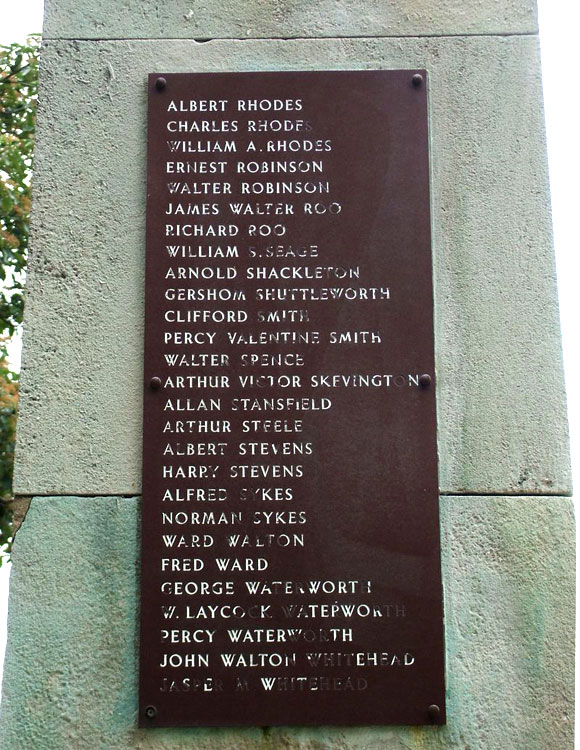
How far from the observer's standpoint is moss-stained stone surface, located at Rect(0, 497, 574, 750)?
3.05 m

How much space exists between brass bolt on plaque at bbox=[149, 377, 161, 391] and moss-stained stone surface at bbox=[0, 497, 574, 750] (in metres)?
0.39

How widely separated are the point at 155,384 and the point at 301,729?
4.06 ft

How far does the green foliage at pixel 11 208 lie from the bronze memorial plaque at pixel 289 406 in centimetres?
356

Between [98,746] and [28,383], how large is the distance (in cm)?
123

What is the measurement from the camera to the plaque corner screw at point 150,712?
303cm

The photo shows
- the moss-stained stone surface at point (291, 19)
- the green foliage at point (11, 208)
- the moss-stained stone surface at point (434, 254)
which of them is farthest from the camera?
the green foliage at point (11, 208)

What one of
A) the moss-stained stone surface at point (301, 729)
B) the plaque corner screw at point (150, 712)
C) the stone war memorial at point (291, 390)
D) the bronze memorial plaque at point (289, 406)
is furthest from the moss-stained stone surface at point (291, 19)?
the plaque corner screw at point (150, 712)

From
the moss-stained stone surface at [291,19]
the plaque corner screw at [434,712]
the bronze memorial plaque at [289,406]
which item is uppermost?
the moss-stained stone surface at [291,19]

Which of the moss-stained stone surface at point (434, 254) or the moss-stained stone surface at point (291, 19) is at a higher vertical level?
the moss-stained stone surface at point (291, 19)

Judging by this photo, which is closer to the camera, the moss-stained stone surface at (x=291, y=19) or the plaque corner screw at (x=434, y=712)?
the plaque corner screw at (x=434, y=712)

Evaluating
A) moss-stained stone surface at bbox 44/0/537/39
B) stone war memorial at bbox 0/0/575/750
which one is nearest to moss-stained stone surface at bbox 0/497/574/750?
stone war memorial at bbox 0/0/575/750

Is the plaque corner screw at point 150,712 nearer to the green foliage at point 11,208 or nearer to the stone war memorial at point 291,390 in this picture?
the stone war memorial at point 291,390

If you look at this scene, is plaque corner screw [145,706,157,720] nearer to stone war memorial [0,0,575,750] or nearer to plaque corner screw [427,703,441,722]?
stone war memorial [0,0,575,750]

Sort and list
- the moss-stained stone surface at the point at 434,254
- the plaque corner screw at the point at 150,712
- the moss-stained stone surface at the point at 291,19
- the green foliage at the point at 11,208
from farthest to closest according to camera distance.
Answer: the green foliage at the point at 11,208 → the moss-stained stone surface at the point at 291,19 → the moss-stained stone surface at the point at 434,254 → the plaque corner screw at the point at 150,712
